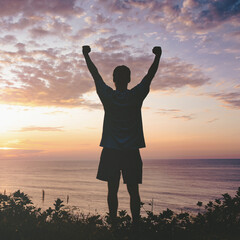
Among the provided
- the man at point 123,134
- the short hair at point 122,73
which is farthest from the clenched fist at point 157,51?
the short hair at point 122,73

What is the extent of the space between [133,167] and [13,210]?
119 inches

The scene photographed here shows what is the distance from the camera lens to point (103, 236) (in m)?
3.66

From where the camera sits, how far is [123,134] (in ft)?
12.1

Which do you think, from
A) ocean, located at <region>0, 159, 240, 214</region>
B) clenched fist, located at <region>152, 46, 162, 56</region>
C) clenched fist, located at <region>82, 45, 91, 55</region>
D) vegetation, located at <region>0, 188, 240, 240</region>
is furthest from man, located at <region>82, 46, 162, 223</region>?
ocean, located at <region>0, 159, 240, 214</region>

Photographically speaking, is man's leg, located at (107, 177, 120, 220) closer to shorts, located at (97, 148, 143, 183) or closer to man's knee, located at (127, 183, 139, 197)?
shorts, located at (97, 148, 143, 183)

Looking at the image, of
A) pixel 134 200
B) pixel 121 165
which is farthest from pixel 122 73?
pixel 134 200

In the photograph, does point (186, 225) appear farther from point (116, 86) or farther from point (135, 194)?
point (116, 86)

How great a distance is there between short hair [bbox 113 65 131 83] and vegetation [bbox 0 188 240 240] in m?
2.20

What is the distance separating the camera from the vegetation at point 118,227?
12.6 ft

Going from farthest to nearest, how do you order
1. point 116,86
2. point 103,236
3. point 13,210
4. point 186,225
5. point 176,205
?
point 176,205, point 13,210, point 186,225, point 116,86, point 103,236

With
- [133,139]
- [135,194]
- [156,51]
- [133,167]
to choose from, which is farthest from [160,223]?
[156,51]

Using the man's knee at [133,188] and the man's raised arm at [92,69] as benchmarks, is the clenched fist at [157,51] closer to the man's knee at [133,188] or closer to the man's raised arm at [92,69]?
the man's raised arm at [92,69]

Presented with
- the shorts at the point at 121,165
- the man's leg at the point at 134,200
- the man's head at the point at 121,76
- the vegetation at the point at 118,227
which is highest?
the man's head at the point at 121,76

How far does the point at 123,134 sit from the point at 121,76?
872 millimetres
